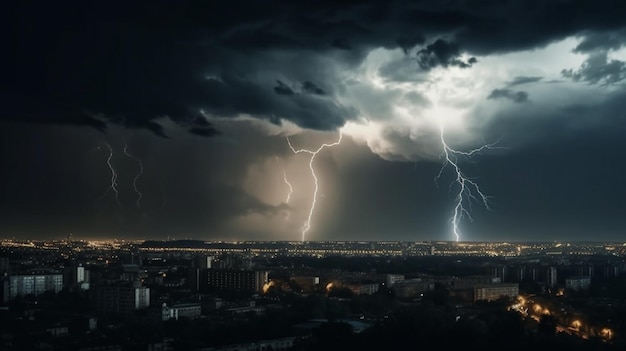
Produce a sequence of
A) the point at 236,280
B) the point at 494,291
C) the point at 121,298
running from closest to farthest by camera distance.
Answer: the point at 121,298, the point at 494,291, the point at 236,280

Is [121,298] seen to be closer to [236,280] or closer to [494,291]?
[236,280]

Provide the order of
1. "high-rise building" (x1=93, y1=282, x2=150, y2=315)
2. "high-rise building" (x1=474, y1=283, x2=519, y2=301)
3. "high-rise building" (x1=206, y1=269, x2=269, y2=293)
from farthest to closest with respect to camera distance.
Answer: "high-rise building" (x1=206, y1=269, x2=269, y2=293)
"high-rise building" (x1=474, y1=283, x2=519, y2=301)
"high-rise building" (x1=93, y1=282, x2=150, y2=315)

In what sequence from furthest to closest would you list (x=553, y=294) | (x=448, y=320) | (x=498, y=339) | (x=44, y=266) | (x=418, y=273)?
1. (x=418, y=273)
2. (x=44, y=266)
3. (x=553, y=294)
4. (x=448, y=320)
5. (x=498, y=339)

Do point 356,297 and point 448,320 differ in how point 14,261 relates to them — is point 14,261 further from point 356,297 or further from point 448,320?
point 448,320

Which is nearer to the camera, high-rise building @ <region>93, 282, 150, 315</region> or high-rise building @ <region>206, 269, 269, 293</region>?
high-rise building @ <region>93, 282, 150, 315</region>

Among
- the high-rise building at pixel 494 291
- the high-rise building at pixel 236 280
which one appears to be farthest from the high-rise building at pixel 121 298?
the high-rise building at pixel 494 291

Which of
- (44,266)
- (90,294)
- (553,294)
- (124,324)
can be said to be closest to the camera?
(124,324)

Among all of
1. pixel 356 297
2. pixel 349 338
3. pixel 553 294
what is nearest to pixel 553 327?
pixel 349 338

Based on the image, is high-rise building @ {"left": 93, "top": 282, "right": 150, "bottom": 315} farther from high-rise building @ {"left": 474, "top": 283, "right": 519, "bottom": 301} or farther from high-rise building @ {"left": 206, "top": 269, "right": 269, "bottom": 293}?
high-rise building @ {"left": 474, "top": 283, "right": 519, "bottom": 301}

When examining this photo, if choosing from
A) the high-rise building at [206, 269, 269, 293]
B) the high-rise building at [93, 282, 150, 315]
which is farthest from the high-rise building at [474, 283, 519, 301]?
the high-rise building at [93, 282, 150, 315]

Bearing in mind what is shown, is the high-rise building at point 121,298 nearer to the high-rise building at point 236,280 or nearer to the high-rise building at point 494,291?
the high-rise building at point 236,280

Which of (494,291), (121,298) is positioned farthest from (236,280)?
(494,291)
